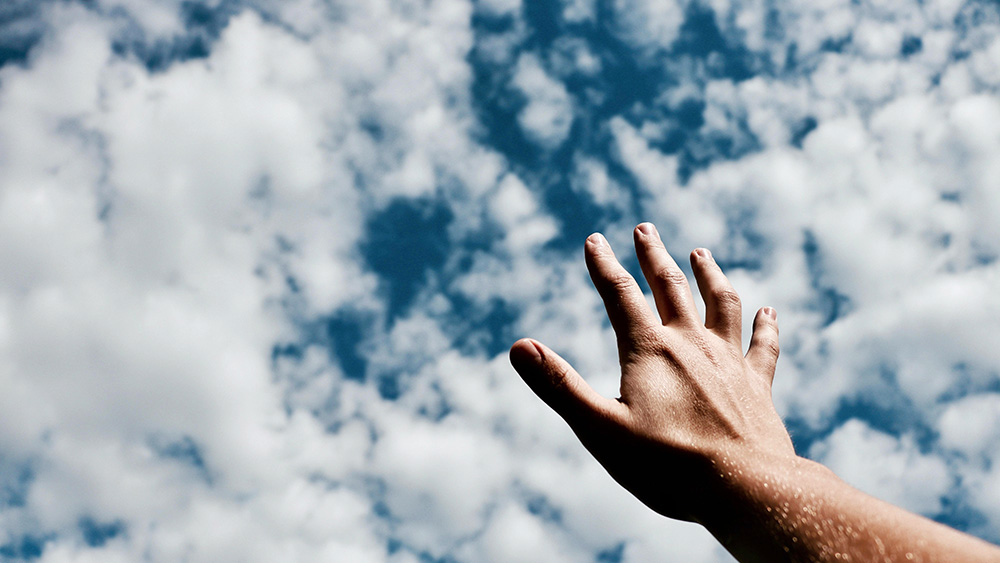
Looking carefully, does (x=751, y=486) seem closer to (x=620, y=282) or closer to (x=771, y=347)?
(x=620, y=282)

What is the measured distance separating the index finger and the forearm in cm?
80

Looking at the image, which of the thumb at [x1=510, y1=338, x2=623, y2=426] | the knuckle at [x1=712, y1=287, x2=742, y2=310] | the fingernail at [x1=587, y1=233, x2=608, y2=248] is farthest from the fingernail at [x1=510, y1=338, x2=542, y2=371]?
the knuckle at [x1=712, y1=287, x2=742, y2=310]

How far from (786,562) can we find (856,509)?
0.33m

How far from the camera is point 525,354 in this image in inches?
117

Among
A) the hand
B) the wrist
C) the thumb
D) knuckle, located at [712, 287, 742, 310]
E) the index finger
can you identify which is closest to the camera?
the wrist

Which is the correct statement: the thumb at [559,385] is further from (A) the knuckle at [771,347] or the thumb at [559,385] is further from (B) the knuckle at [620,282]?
(A) the knuckle at [771,347]

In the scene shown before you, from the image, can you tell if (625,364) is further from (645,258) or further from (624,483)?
(645,258)

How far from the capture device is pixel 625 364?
303 centimetres

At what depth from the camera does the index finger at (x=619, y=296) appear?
3.06 m

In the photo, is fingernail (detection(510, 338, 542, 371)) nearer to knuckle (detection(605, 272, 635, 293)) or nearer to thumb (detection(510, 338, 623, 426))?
thumb (detection(510, 338, 623, 426))

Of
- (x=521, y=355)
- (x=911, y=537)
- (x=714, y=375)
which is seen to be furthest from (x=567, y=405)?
(x=911, y=537)

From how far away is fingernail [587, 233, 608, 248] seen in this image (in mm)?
3452

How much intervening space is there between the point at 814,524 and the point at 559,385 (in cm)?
118

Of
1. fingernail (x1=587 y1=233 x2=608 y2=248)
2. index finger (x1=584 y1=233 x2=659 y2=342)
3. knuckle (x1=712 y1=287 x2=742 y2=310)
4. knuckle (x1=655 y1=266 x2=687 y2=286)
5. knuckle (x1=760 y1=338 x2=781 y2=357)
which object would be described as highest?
knuckle (x1=760 y1=338 x2=781 y2=357)
